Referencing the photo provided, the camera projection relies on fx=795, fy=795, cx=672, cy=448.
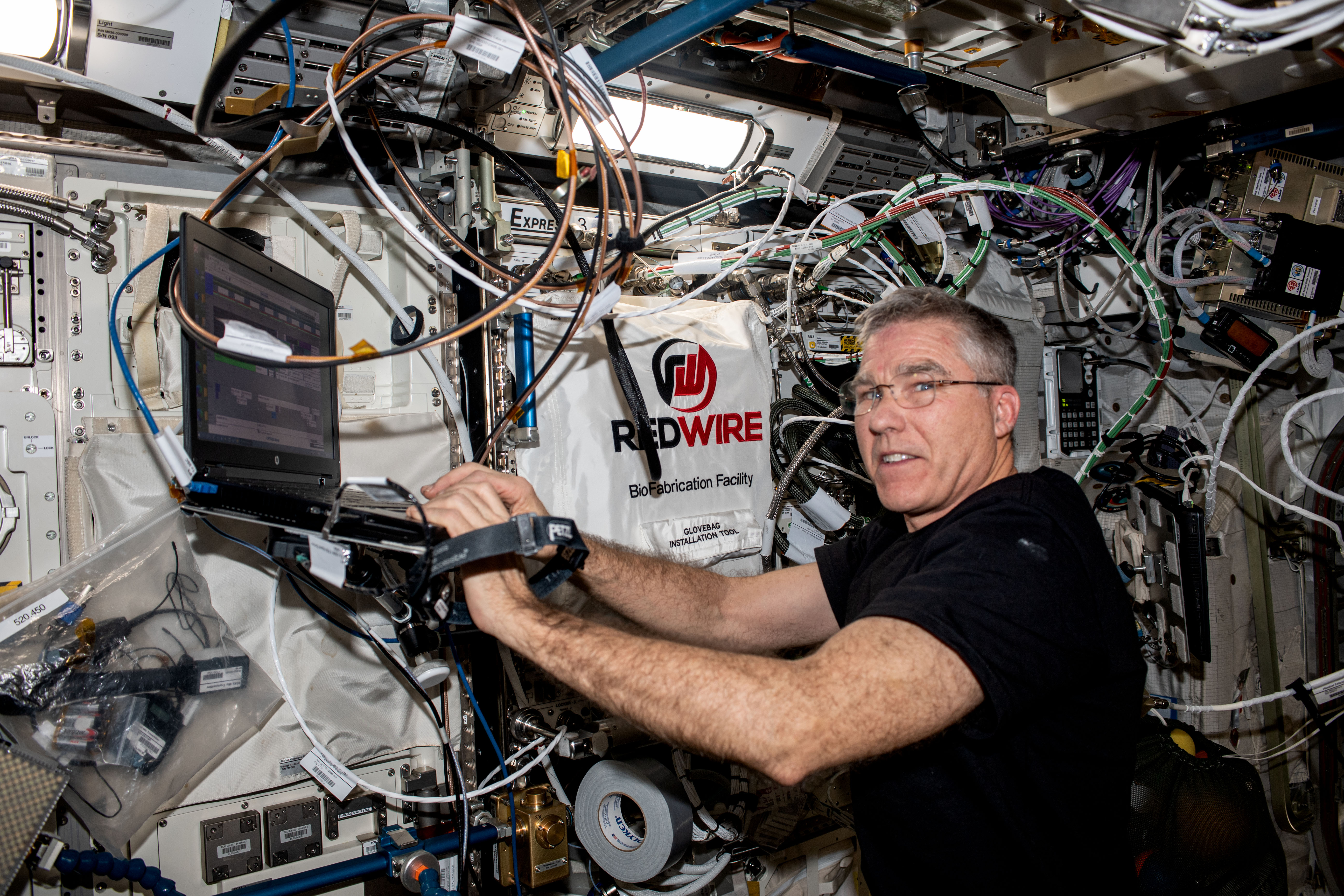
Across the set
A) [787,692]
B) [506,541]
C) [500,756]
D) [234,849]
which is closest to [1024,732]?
[787,692]

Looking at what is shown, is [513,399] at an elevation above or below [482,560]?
above

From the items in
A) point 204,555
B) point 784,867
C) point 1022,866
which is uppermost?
point 204,555

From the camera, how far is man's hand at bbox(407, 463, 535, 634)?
1.58 metres

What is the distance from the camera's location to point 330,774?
2.18m

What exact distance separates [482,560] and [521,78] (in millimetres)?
1386

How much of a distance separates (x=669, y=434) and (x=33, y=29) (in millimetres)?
1880

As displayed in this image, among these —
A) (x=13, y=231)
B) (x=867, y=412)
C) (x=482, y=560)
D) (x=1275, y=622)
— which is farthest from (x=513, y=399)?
(x=1275, y=622)

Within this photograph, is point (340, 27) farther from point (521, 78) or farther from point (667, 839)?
point (667, 839)

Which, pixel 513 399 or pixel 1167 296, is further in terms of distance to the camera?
pixel 1167 296

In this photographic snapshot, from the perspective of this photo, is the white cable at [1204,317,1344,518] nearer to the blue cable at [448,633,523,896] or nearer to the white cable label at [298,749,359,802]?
the blue cable at [448,633,523,896]

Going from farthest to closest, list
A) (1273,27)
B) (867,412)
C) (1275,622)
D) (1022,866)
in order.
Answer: (1275,622)
(867,412)
(1022,866)
(1273,27)

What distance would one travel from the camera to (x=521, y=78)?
7.23 ft

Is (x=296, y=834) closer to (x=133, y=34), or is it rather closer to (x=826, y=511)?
(x=826, y=511)

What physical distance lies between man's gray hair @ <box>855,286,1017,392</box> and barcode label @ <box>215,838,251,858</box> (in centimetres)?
219
